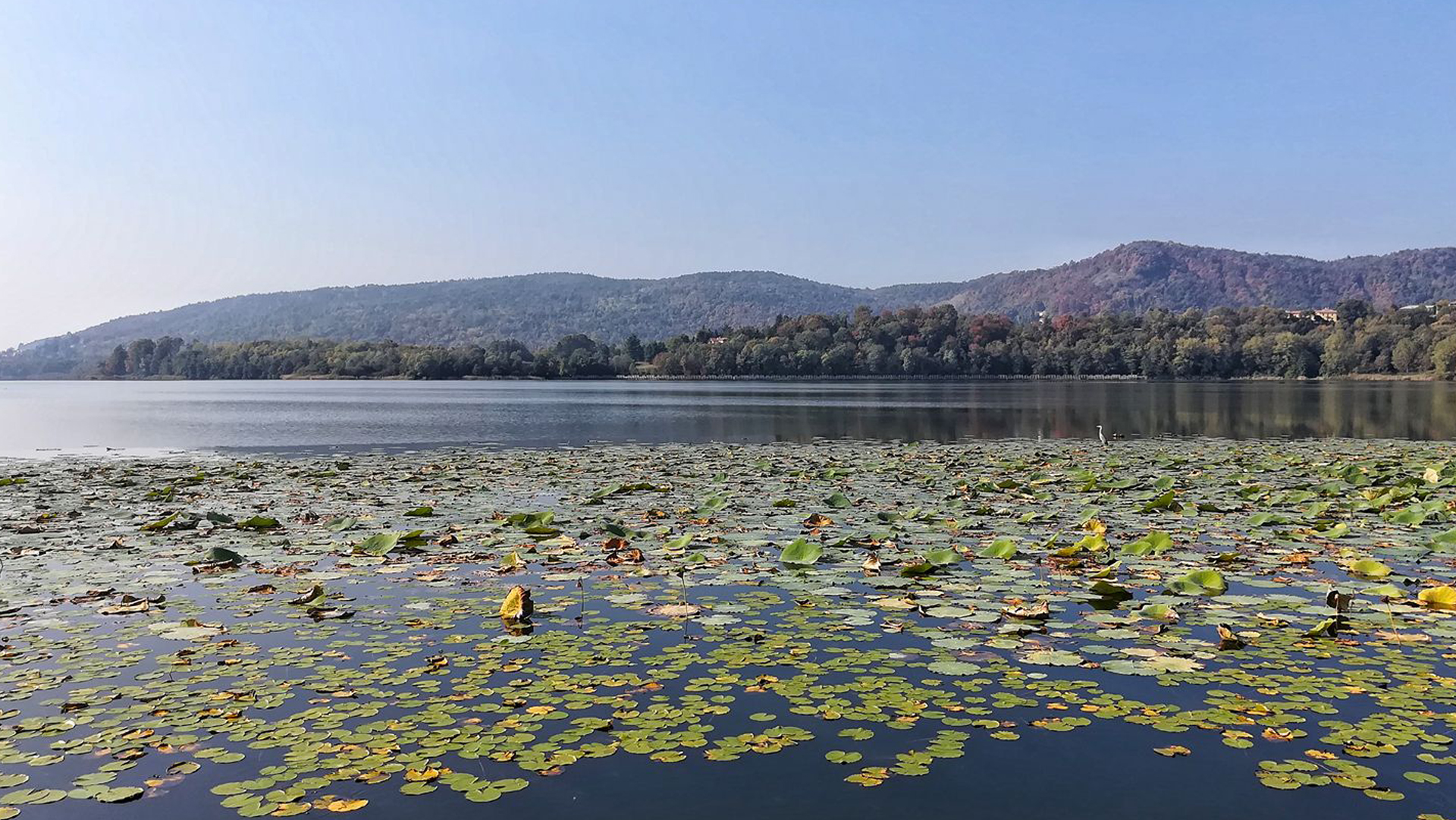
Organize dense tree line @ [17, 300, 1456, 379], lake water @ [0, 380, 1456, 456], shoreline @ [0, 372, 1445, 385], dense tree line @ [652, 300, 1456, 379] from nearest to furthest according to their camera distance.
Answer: lake water @ [0, 380, 1456, 456] → dense tree line @ [652, 300, 1456, 379] → dense tree line @ [17, 300, 1456, 379] → shoreline @ [0, 372, 1445, 385]

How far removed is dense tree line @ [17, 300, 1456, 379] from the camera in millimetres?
148625

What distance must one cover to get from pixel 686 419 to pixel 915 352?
117429 mm

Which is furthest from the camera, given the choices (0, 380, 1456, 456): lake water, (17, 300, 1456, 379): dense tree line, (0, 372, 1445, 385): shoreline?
(0, 372, 1445, 385): shoreline

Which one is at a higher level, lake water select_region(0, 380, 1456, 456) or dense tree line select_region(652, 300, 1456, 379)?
dense tree line select_region(652, 300, 1456, 379)

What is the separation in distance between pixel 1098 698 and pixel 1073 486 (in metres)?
13.1

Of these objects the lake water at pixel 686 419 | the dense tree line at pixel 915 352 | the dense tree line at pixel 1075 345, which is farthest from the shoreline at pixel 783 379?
the lake water at pixel 686 419

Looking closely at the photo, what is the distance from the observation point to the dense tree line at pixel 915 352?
149 m

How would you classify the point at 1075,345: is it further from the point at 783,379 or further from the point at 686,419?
the point at 686,419

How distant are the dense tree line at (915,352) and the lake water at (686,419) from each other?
73.5 metres

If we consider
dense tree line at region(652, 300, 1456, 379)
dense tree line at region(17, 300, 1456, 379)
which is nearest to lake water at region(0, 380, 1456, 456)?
dense tree line at region(652, 300, 1456, 379)

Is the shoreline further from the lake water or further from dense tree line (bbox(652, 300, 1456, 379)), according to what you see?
the lake water

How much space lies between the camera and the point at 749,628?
8.82 metres

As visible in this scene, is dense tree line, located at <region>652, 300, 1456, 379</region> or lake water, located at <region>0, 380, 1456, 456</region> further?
dense tree line, located at <region>652, 300, 1456, 379</region>

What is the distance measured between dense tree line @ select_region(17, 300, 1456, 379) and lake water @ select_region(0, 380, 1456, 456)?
73.5m
